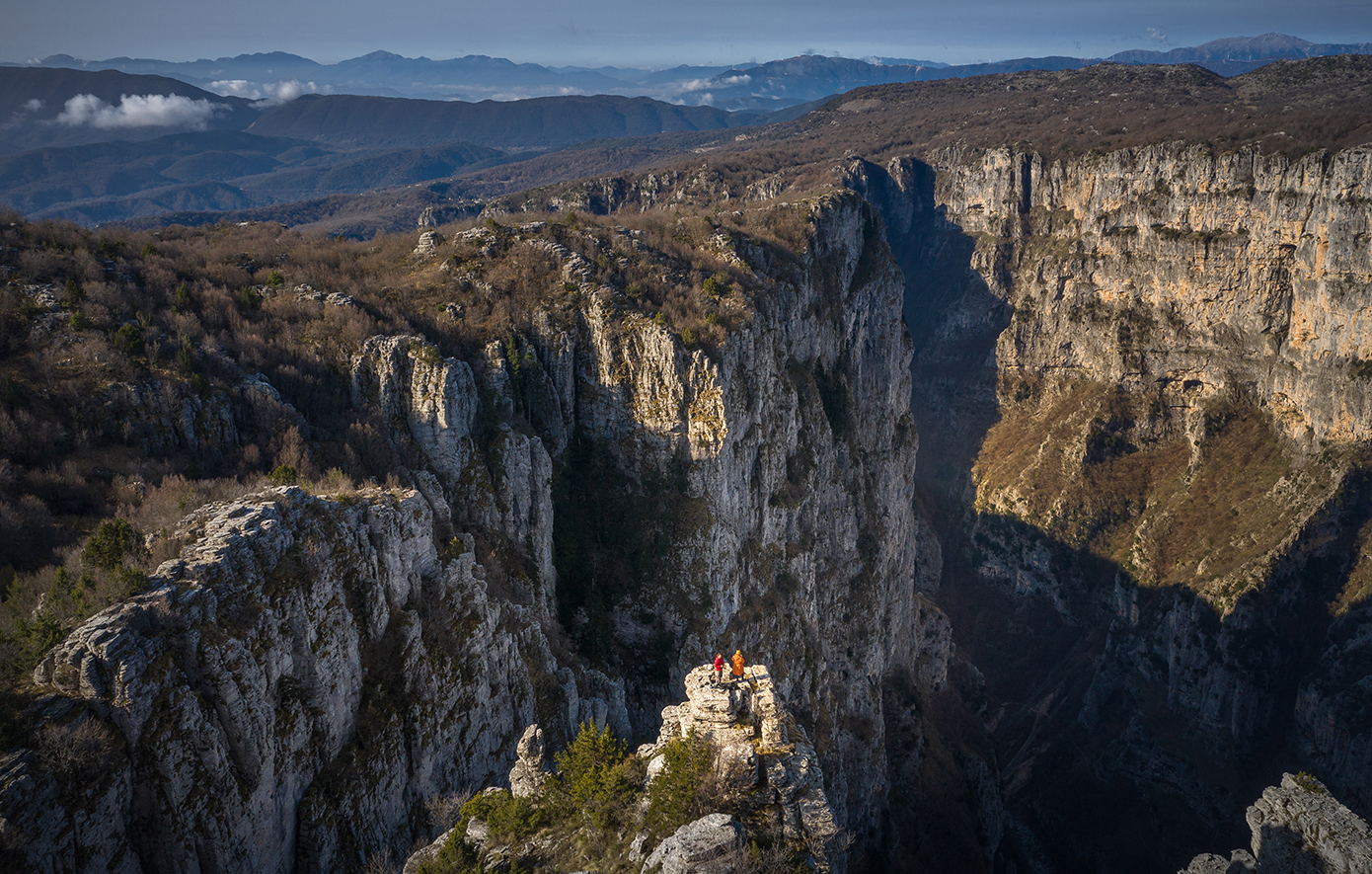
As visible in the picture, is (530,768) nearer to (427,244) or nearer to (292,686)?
(292,686)

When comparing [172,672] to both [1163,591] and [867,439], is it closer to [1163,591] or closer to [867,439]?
[867,439]

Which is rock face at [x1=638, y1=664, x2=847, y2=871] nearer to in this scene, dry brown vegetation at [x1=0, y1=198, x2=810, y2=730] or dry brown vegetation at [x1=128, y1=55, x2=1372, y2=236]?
dry brown vegetation at [x1=0, y1=198, x2=810, y2=730]

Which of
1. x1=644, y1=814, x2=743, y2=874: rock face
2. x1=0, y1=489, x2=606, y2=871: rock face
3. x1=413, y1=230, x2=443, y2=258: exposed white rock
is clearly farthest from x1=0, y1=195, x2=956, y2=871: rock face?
x1=413, y1=230, x2=443, y2=258: exposed white rock

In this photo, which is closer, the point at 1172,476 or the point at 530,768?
the point at 530,768

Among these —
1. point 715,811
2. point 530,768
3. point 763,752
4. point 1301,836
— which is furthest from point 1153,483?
point 530,768

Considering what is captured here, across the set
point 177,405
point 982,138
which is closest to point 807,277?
point 177,405
